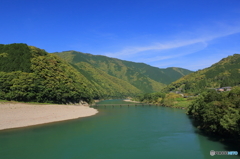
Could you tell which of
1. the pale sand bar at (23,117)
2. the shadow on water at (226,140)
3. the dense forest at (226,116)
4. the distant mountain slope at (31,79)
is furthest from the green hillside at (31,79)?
the dense forest at (226,116)

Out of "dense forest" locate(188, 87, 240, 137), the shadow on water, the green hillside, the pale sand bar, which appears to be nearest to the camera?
"dense forest" locate(188, 87, 240, 137)

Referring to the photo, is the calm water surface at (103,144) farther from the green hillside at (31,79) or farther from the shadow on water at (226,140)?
the green hillside at (31,79)

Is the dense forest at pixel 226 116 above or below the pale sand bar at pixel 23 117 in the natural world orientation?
above

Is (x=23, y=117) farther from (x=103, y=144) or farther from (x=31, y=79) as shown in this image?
(x=31, y=79)

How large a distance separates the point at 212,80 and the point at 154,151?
156980 millimetres

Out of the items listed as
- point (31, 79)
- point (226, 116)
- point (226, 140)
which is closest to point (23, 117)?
point (31, 79)

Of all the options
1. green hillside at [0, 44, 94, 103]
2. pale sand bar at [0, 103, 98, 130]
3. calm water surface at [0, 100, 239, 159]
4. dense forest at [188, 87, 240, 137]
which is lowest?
calm water surface at [0, 100, 239, 159]

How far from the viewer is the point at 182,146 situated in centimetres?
2833

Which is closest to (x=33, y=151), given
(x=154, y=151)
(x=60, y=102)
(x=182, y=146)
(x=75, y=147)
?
(x=75, y=147)

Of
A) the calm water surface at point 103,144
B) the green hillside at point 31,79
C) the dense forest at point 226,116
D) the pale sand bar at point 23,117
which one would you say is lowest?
the calm water surface at point 103,144

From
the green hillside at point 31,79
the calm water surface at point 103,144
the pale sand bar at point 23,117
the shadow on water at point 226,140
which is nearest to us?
the calm water surface at point 103,144

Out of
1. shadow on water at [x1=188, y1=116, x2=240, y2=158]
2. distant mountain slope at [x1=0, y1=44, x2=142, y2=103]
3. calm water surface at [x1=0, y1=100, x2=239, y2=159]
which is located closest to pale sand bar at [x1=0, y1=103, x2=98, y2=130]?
calm water surface at [x1=0, y1=100, x2=239, y2=159]

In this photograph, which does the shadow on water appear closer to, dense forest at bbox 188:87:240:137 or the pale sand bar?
dense forest at bbox 188:87:240:137

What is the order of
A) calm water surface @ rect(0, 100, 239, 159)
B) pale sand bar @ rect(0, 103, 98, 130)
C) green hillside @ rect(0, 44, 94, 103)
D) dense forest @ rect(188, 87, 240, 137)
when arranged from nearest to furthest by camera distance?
calm water surface @ rect(0, 100, 239, 159) → dense forest @ rect(188, 87, 240, 137) → pale sand bar @ rect(0, 103, 98, 130) → green hillside @ rect(0, 44, 94, 103)
